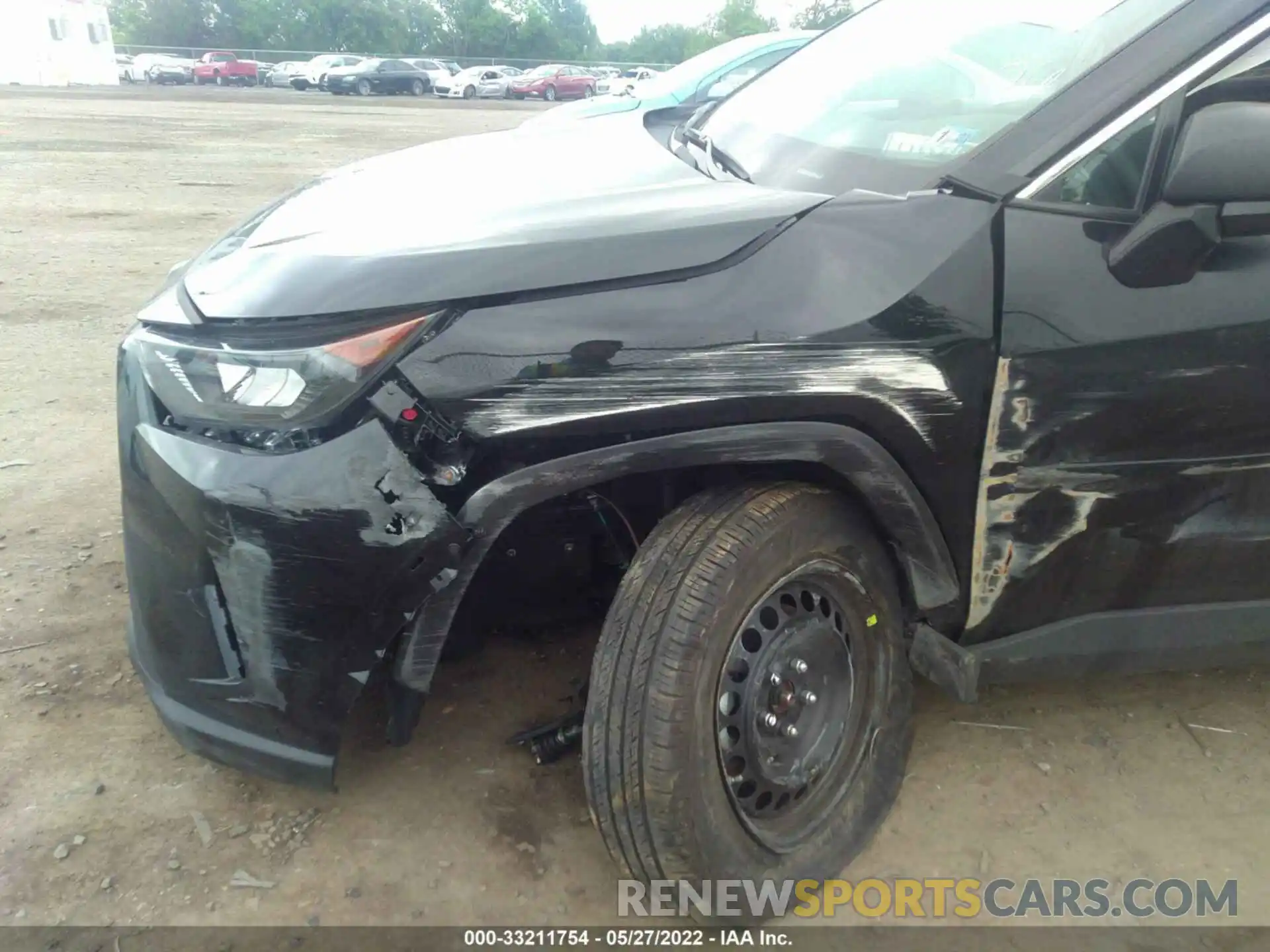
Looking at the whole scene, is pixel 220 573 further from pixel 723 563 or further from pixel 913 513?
pixel 913 513

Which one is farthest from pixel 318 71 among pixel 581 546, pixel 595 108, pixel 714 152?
pixel 581 546

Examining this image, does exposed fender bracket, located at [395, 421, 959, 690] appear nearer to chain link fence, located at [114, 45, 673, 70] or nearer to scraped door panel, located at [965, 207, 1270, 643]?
scraped door panel, located at [965, 207, 1270, 643]

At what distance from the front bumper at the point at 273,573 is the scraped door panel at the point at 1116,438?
1.08m

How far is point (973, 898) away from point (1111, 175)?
1.47m

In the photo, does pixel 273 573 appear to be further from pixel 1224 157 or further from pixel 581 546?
pixel 1224 157

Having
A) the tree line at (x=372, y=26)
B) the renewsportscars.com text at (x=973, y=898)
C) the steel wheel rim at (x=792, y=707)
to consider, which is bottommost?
the renewsportscars.com text at (x=973, y=898)

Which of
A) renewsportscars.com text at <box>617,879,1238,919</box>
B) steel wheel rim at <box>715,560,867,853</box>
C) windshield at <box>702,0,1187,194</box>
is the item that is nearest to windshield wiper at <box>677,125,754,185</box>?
windshield at <box>702,0,1187,194</box>

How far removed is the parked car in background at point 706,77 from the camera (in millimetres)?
7879

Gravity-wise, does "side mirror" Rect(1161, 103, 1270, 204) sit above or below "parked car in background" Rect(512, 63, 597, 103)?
above

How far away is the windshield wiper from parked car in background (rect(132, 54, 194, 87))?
4330 cm

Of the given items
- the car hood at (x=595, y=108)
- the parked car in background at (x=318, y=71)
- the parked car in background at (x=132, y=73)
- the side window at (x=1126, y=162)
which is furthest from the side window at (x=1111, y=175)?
the parked car in background at (x=132, y=73)

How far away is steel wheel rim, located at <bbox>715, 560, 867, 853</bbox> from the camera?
Result: 185 centimetres

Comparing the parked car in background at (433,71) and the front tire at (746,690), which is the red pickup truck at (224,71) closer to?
the parked car in background at (433,71)

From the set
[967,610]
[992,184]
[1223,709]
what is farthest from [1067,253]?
[1223,709]
